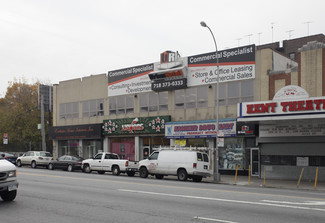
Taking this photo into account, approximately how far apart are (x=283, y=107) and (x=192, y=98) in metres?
9.36

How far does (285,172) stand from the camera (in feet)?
81.4

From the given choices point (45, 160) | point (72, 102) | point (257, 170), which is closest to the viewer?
point (257, 170)

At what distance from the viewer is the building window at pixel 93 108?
3651cm

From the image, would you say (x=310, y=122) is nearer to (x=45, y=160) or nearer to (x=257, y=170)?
(x=257, y=170)

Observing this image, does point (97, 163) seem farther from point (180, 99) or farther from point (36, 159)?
point (36, 159)

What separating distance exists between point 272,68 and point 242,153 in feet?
20.7

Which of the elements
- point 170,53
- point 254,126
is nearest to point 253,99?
point 254,126

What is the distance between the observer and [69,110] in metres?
39.9

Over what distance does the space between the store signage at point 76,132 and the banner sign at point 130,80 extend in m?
3.78

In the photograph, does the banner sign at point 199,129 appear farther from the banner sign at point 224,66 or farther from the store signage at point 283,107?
the store signage at point 283,107

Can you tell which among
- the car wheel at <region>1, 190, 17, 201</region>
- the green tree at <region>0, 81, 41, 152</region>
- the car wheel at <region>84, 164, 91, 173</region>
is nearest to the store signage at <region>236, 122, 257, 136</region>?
the car wheel at <region>84, 164, 91, 173</region>

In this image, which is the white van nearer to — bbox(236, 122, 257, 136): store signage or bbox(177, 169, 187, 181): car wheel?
bbox(177, 169, 187, 181): car wheel

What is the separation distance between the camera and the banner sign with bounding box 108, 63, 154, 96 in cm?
3266

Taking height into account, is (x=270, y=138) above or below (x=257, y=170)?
above
